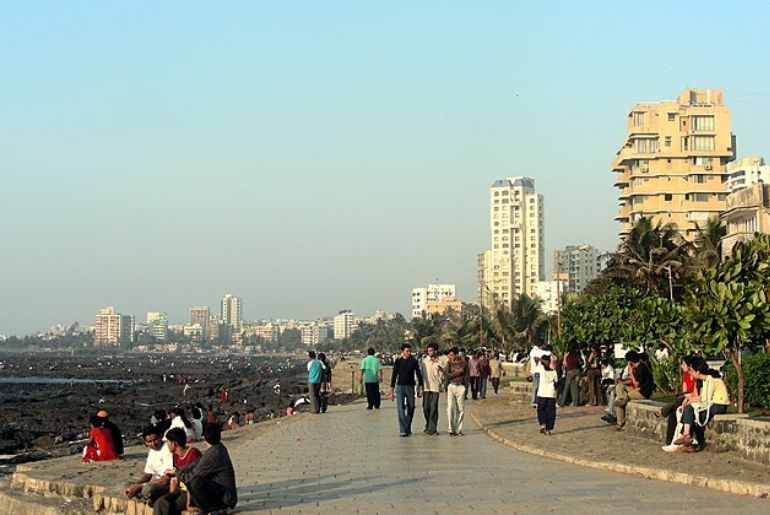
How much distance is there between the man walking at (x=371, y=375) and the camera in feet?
86.1

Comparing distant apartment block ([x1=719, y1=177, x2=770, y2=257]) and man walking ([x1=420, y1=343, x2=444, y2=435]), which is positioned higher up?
distant apartment block ([x1=719, y1=177, x2=770, y2=257])

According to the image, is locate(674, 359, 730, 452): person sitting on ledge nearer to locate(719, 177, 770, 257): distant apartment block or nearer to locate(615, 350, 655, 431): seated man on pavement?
locate(615, 350, 655, 431): seated man on pavement

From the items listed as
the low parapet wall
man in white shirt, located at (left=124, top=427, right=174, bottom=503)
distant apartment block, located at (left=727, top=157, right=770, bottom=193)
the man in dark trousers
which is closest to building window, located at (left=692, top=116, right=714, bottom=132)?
distant apartment block, located at (left=727, top=157, right=770, bottom=193)

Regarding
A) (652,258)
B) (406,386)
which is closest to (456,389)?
(406,386)

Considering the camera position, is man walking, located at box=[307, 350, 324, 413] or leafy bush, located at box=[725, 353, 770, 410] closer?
leafy bush, located at box=[725, 353, 770, 410]

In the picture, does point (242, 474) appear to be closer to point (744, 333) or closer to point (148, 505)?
point (148, 505)

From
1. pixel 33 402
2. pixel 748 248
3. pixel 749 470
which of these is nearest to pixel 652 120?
pixel 33 402

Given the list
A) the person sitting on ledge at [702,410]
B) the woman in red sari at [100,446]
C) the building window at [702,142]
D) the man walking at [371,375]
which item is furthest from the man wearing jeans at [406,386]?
the building window at [702,142]

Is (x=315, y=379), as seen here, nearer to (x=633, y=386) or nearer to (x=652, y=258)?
(x=633, y=386)

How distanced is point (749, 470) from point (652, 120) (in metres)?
75.8

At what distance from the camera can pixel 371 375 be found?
26641 mm

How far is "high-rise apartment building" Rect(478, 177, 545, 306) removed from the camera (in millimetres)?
164625

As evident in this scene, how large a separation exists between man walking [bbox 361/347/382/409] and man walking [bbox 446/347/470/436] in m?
6.76

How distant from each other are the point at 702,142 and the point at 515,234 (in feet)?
302
